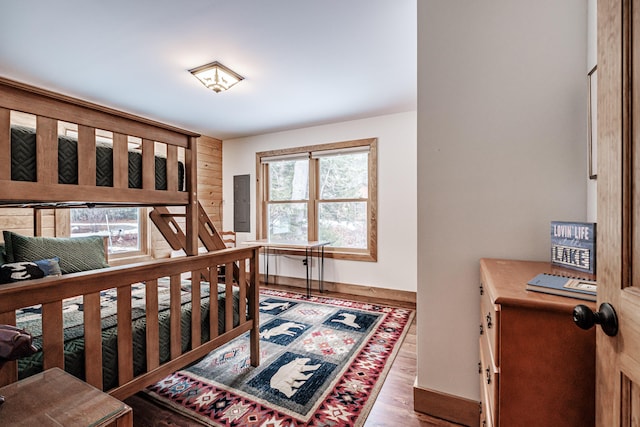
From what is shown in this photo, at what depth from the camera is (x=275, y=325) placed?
9.33 ft

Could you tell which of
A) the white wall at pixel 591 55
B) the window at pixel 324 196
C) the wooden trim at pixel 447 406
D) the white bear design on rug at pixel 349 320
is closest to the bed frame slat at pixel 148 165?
the wooden trim at pixel 447 406

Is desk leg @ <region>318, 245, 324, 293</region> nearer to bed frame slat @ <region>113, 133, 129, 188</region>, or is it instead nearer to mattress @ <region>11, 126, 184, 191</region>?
mattress @ <region>11, 126, 184, 191</region>

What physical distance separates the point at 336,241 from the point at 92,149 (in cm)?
324

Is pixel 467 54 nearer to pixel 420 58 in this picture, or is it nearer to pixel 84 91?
pixel 420 58

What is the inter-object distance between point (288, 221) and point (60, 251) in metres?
2.73

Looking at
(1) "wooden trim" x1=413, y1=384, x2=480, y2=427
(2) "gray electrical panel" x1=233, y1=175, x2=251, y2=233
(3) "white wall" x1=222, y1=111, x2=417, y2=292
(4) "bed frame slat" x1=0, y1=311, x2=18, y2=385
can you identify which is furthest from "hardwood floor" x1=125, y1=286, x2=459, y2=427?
(2) "gray electrical panel" x1=233, y1=175, x2=251, y2=233

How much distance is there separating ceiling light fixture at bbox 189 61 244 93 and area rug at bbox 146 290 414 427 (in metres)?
2.26

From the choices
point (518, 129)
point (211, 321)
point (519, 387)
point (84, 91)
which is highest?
point (84, 91)

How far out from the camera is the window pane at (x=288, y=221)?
4.39 meters

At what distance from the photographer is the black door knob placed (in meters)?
0.59

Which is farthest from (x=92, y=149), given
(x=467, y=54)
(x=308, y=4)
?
(x=467, y=54)

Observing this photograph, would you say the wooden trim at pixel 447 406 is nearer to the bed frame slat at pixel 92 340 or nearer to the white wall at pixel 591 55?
the white wall at pixel 591 55

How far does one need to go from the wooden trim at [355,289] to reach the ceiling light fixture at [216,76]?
2.77 m

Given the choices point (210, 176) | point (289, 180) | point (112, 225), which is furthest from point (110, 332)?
point (210, 176)
